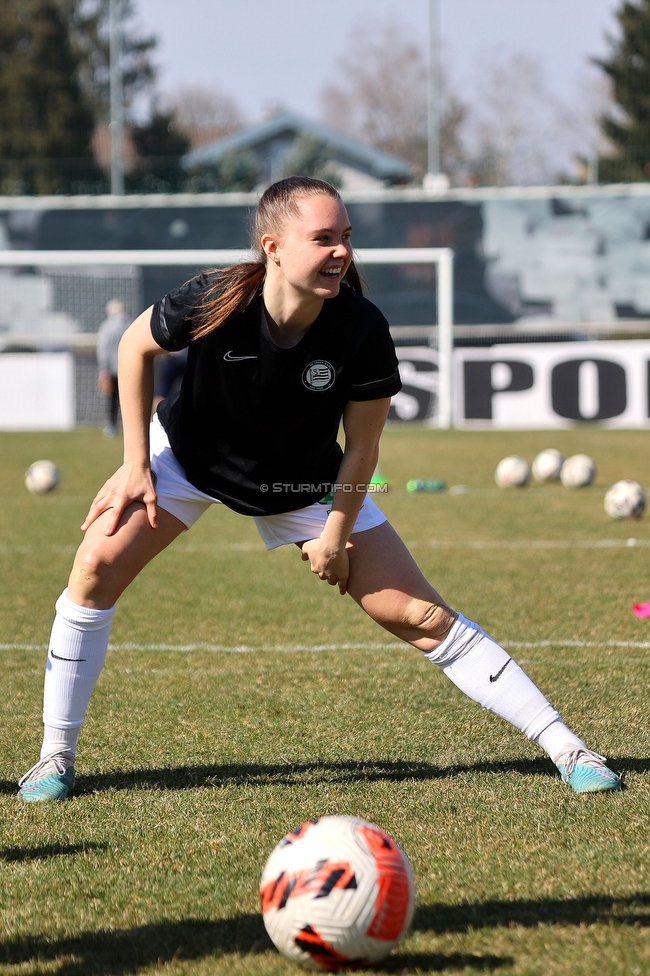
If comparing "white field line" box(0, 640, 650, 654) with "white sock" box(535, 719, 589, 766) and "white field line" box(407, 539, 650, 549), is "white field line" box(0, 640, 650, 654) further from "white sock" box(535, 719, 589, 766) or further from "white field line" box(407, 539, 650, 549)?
"white field line" box(407, 539, 650, 549)

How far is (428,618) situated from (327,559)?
0.40 metres

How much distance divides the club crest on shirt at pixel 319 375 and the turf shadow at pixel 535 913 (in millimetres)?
1536

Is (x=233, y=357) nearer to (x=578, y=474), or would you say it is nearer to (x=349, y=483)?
(x=349, y=483)

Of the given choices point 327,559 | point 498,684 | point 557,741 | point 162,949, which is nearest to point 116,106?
point 327,559

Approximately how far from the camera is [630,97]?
36688 mm

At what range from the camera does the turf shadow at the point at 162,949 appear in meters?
2.58

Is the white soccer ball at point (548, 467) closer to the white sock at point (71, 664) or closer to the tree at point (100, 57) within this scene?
the white sock at point (71, 664)

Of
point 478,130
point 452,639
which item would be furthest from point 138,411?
point 478,130

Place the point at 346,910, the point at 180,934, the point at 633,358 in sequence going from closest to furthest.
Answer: the point at 346,910
the point at 180,934
the point at 633,358

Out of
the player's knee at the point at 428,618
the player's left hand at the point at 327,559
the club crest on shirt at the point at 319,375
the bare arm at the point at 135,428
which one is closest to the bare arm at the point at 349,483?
the player's left hand at the point at 327,559

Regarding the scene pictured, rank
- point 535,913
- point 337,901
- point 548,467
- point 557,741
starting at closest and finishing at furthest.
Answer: point 337,901 → point 535,913 → point 557,741 → point 548,467

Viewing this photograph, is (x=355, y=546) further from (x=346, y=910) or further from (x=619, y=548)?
(x=619, y=548)

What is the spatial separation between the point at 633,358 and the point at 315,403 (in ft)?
58.8

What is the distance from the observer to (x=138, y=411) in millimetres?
3662
